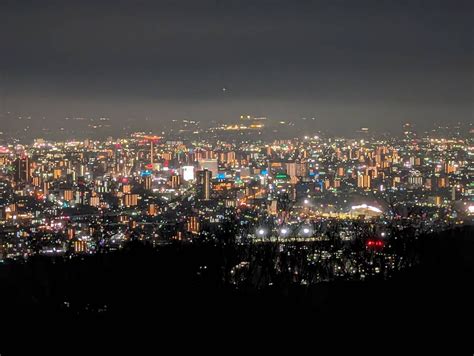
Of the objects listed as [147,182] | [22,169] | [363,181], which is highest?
[22,169]

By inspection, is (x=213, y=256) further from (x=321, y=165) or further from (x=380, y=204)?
(x=321, y=165)

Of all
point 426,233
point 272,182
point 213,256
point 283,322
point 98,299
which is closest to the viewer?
point 283,322

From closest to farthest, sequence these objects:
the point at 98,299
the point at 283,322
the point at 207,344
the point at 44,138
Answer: the point at 207,344 → the point at 283,322 → the point at 98,299 → the point at 44,138

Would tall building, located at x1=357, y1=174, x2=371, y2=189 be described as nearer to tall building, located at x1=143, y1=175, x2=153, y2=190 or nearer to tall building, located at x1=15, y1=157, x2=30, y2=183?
tall building, located at x1=143, y1=175, x2=153, y2=190

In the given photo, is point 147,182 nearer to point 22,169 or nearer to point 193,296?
point 22,169

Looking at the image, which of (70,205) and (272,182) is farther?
(272,182)

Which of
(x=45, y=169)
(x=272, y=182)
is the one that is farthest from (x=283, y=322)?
(x=45, y=169)

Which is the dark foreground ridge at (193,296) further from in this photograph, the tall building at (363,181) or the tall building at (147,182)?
the tall building at (147,182)

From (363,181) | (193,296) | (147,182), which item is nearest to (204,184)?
(147,182)
